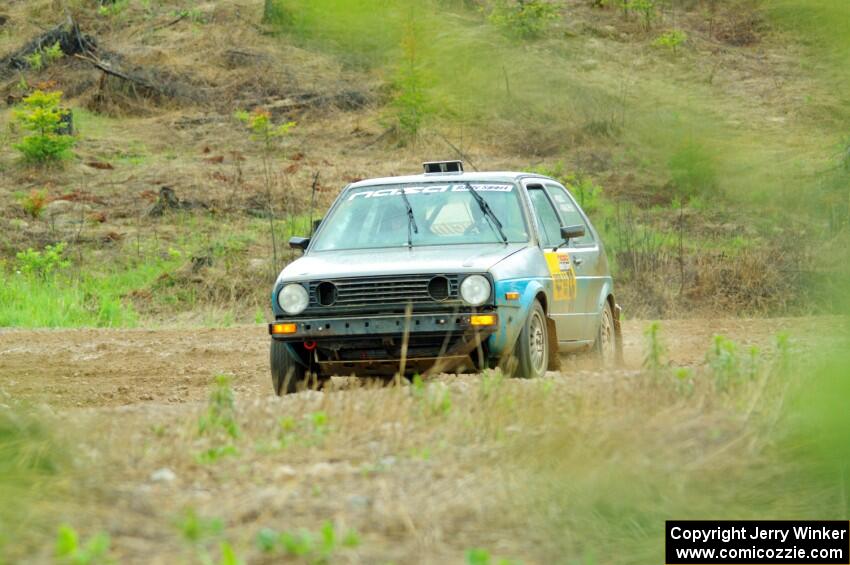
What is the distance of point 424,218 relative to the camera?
927 cm

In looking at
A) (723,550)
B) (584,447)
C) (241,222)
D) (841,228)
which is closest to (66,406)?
(584,447)

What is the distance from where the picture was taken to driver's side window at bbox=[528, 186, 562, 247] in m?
9.47

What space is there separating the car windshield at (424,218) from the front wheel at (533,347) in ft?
2.20

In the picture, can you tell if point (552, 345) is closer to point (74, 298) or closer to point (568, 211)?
point (568, 211)

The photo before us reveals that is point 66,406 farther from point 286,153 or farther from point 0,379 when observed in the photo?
point 286,153

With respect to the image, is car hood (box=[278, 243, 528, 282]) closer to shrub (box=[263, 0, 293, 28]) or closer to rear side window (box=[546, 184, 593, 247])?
rear side window (box=[546, 184, 593, 247])

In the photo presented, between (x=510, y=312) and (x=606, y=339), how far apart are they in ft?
8.08

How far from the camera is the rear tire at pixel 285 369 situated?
8422 mm

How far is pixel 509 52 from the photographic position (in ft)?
11.9

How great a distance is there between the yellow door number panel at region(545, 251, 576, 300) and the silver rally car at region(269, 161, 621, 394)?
11mm

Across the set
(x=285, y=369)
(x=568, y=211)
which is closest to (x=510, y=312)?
(x=285, y=369)

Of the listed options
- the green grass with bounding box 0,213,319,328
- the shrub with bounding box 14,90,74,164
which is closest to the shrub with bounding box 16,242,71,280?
the green grass with bounding box 0,213,319,328

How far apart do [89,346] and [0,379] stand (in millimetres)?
1800

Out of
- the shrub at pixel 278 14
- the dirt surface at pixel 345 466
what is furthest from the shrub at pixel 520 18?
the dirt surface at pixel 345 466
